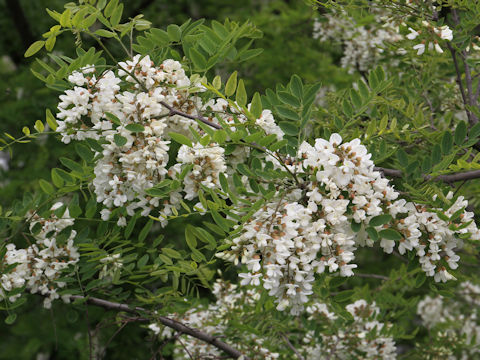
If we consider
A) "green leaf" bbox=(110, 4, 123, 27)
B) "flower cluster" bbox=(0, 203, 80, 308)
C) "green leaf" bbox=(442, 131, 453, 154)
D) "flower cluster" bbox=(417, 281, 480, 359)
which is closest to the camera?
"green leaf" bbox=(442, 131, 453, 154)

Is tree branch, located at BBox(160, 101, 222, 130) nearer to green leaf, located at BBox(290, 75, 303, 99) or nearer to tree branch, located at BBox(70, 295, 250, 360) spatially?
green leaf, located at BBox(290, 75, 303, 99)

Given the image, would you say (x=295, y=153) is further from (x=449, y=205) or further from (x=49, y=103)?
(x=49, y=103)

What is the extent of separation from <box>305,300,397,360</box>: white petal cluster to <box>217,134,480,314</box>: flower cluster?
1.49 meters

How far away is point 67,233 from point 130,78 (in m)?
0.73

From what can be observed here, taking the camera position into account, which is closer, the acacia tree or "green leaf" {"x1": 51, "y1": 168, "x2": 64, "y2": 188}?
the acacia tree

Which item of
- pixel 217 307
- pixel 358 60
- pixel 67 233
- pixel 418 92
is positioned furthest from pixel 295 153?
pixel 358 60

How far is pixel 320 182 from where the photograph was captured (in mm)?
1500

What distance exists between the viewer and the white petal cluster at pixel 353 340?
2949 mm

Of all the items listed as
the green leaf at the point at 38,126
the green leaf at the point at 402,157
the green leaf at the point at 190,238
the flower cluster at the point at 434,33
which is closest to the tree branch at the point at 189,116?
the green leaf at the point at 190,238

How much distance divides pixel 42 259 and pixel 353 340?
5.47ft

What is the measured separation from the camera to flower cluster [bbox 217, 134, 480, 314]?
4.72ft

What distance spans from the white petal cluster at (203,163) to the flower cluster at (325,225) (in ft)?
0.60

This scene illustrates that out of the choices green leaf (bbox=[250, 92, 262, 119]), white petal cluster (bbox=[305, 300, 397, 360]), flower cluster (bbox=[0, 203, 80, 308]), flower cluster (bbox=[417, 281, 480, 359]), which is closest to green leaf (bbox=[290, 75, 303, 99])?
green leaf (bbox=[250, 92, 262, 119])

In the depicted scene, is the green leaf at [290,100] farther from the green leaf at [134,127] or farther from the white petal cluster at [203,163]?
the green leaf at [134,127]
